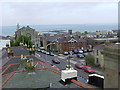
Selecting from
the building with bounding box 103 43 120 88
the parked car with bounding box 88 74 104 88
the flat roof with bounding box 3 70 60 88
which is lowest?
the flat roof with bounding box 3 70 60 88

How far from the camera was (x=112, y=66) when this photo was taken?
16.1 feet

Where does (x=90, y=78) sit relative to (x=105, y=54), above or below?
below

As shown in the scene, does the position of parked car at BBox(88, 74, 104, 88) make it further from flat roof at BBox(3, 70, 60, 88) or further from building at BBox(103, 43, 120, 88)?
building at BBox(103, 43, 120, 88)

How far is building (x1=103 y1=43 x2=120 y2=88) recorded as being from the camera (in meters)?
4.73

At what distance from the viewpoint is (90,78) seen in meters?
10.5

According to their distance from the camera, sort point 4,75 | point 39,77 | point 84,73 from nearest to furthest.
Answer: point 39,77
point 4,75
point 84,73

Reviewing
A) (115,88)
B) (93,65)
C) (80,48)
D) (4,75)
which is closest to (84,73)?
(93,65)

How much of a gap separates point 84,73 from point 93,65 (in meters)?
6.95

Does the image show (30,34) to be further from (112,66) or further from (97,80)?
(112,66)

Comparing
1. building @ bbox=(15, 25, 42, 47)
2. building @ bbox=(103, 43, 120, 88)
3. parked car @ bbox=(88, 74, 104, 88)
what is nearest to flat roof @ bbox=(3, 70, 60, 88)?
parked car @ bbox=(88, 74, 104, 88)

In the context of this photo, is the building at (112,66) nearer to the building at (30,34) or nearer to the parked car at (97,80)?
the parked car at (97,80)

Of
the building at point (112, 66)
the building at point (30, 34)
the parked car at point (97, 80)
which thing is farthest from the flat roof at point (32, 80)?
the building at point (30, 34)

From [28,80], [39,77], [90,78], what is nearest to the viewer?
[90,78]

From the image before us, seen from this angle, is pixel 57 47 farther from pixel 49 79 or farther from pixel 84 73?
pixel 49 79
